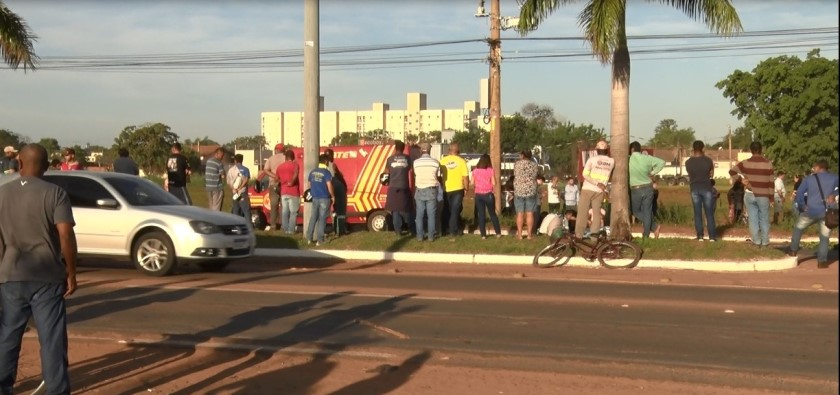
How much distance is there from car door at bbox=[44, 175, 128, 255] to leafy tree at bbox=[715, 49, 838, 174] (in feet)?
124

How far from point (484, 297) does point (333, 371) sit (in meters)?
4.59

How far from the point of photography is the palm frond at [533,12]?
57.6 feet

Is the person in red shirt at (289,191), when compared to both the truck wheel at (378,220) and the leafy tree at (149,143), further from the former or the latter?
the leafy tree at (149,143)

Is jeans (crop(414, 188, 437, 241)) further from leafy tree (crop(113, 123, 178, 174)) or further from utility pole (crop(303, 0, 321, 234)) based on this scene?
leafy tree (crop(113, 123, 178, 174))

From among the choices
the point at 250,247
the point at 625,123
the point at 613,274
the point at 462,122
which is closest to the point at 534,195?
the point at 625,123

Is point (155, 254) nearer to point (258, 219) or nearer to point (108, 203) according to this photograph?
point (108, 203)

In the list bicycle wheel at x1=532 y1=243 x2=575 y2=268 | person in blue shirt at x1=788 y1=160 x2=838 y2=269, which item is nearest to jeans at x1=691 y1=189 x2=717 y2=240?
person in blue shirt at x1=788 y1=160 x2=838 y2=269

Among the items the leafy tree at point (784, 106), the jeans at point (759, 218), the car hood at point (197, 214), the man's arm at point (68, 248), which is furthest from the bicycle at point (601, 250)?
the leafy tree at point (784, 106)

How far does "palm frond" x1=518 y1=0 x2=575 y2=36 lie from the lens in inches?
691

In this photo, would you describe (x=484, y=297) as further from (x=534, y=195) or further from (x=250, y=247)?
(x=534, y=195)

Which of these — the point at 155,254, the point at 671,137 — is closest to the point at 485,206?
the point at 155,254

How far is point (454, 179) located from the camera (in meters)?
18.4

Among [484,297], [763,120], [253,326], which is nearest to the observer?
[253,326]

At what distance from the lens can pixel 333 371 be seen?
7934 millimetres
